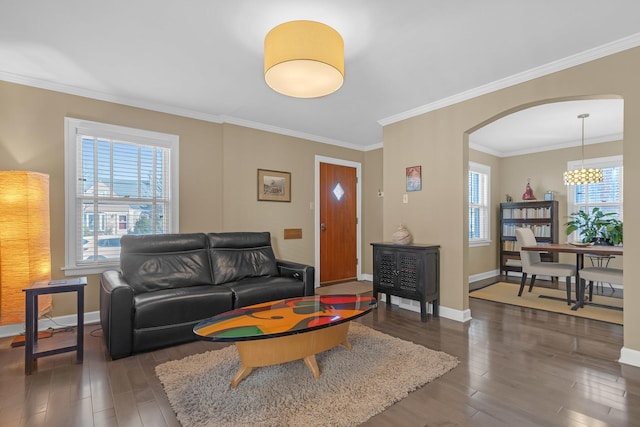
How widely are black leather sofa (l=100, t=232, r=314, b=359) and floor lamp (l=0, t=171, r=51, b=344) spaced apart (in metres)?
0.57

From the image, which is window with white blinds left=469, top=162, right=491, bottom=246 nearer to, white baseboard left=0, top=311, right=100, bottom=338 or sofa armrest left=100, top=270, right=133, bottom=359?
sofa armrest left=100, top=270, right=133, bottom=359

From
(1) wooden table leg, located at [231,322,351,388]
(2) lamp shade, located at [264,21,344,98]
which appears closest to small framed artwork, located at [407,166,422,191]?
(2) lamp shade, located at [264,21,344,98]

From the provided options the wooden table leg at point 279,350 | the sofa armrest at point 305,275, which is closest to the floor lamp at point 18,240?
the wooden table leg at point 279,350

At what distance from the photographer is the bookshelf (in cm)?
559

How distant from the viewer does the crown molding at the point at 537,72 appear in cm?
247

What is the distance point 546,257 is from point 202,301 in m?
5.73

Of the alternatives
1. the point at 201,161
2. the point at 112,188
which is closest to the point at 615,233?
the point at 201,161

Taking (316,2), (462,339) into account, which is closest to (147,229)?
(316,2)

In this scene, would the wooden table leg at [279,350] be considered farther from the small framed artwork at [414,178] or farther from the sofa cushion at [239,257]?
the small framed artwork at [414,178]

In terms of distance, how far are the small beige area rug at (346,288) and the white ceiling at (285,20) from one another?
2626 mm

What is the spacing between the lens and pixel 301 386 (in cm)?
210

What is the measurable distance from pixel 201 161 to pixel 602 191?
20.7 ft

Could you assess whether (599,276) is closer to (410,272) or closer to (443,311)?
(443,311)

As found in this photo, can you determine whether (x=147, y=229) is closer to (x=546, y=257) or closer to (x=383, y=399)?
(x=383, y=399)
